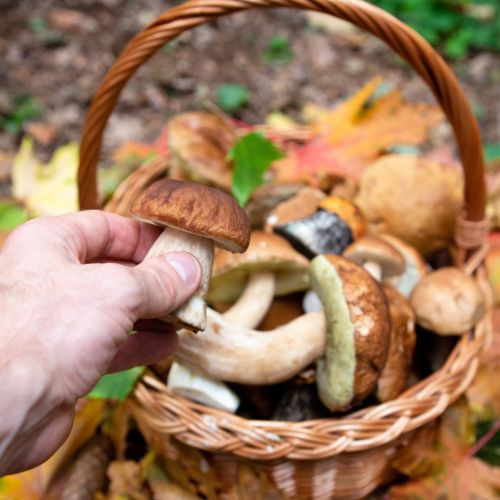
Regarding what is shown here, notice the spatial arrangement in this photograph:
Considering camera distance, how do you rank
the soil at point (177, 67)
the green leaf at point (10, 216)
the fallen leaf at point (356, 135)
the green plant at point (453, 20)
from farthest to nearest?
the green plant at point (453, 20)
the soil at point (177, 67)
the green leaf at point (10, 216)
the fallen leaf at point (356, 135)

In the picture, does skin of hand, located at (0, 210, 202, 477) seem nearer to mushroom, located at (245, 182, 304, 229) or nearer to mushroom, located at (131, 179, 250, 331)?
mushroom, located at (131, 179, 250, 331)

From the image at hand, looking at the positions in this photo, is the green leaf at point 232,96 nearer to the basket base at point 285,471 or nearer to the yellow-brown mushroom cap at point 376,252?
the yellow-brown mushroom cap at point 376,252

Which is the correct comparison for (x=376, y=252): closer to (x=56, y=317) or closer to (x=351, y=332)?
A: (x=351, y=332)

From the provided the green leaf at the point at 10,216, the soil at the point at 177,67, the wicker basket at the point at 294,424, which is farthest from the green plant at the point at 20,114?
the wicker basket at the point at 294,424

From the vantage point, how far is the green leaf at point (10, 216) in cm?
177

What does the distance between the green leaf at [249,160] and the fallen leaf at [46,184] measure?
1021mm

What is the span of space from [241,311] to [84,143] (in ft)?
2.26

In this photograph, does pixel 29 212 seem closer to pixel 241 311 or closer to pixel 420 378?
pixel 241 311

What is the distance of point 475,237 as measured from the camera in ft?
4.38

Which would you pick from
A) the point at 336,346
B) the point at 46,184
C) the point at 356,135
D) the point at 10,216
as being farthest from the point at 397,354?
the point at 46,184

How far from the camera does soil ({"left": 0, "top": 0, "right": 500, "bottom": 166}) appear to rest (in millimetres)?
2916

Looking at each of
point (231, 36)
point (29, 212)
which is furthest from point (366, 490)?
point (231, 36)

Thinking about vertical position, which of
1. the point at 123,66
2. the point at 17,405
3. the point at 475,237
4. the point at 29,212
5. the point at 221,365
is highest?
the point at 123,66

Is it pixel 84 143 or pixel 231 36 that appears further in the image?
pixel 231 36
